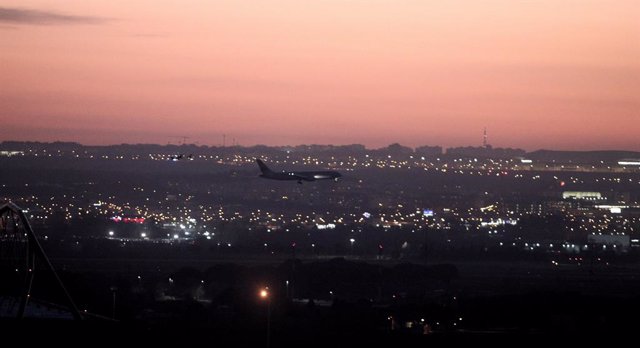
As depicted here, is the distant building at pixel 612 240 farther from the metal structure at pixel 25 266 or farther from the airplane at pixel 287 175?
the metal structure at pixel 25 266

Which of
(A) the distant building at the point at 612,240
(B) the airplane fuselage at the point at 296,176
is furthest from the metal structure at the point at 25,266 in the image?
(A) the distant building at the point at 612,240

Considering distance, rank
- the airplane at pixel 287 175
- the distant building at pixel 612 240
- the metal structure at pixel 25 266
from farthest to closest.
A: the airplane at pixel 287 175, the distant building at pixel 612 240, the metal structure at pixel 25 266

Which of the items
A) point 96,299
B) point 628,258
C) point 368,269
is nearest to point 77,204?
point 628,258

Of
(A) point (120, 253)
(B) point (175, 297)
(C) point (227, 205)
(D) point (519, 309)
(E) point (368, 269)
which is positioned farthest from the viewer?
(C) point (227, 205)

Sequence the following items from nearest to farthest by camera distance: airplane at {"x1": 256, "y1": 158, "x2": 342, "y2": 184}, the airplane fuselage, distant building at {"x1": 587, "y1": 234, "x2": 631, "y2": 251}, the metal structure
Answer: the metal structure
distant building at {"x1": 587, "y1": 234, "x2": 631, "y2": 251}
airplane at {"x1": 256, "y1": 158, "x2": 342, "y2": 184}
the airplane fuselage

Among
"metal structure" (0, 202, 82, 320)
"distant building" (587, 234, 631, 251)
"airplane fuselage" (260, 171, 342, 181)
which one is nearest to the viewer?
"metal structure" (0, 202, 82, 320)

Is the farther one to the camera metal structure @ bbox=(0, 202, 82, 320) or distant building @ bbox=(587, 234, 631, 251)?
distant building @ bbox=(587, 234, 631, 251)

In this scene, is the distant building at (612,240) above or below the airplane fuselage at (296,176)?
below

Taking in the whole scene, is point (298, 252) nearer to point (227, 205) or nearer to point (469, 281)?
point (469, 281)

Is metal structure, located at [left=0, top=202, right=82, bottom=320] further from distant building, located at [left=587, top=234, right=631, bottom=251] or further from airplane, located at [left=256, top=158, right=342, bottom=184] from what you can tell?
distant building, located at [left=587, top=234, right=631, bottom=251]

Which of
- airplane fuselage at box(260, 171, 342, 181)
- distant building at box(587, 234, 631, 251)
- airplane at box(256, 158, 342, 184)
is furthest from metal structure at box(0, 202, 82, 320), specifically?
distant building at box(587, 234, 631, 251)

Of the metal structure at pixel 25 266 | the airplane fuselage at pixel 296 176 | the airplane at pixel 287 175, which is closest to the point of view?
the metal structure at pixel 25 266
